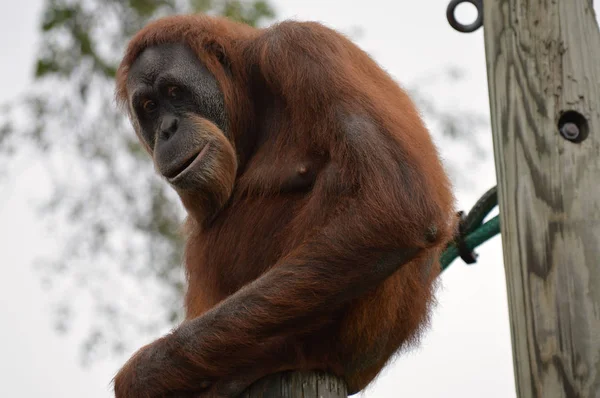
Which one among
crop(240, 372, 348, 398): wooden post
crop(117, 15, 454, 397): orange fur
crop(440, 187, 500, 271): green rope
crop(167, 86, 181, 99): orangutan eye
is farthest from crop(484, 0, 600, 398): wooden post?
crop(167, 86, 181, 99): orangutan eye

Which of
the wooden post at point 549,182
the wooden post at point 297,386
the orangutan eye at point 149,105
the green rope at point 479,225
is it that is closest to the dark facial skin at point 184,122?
the orangutan eye at point 149,105

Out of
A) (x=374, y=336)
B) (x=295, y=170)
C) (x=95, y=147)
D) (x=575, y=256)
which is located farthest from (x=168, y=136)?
(x=95, y=147)

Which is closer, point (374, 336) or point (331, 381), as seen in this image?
point (331, 381)

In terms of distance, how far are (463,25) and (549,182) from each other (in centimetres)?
72

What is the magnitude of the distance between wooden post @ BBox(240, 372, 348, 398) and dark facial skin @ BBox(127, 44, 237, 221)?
973 millimetres

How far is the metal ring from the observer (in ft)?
10.8

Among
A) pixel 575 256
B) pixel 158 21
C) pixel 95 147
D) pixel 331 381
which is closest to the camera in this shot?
pixel 575 256

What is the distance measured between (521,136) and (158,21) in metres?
2.39

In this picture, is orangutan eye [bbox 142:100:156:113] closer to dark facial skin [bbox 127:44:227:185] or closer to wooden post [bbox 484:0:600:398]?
dark facial skin [bbox 127:44:227:185]

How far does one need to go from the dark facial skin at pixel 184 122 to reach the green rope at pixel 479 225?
112 cm

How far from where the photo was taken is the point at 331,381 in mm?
3734

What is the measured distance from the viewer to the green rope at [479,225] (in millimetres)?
4441

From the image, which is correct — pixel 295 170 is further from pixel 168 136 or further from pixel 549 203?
pixel 549 203

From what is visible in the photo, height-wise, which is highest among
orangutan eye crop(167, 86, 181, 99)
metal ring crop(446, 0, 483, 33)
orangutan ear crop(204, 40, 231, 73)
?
orangutan ear crop(204, 40, 231, 73)
